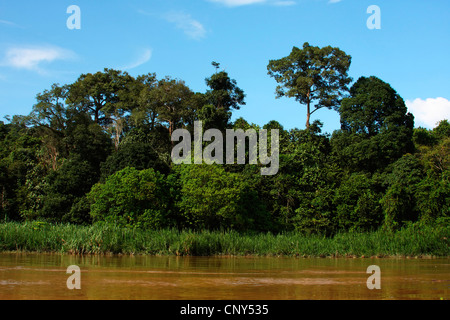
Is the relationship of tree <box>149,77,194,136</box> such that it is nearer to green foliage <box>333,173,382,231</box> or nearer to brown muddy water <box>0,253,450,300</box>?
green foliage <box>333,173,382,231</box>

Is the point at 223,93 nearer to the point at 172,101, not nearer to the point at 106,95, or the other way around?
the point at 172,101

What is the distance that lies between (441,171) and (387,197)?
5499mm

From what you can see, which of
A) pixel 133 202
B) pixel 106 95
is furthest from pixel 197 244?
pixel 106 95

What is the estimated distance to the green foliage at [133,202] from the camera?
2589 centimetres

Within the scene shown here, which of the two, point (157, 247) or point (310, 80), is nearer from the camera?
point (157, 247)

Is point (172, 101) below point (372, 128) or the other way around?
the other way around

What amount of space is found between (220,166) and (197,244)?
11.1m

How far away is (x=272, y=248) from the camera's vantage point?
2153cm

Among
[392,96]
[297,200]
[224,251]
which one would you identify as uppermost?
[392,96]

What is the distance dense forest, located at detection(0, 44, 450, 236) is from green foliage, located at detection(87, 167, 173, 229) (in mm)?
67

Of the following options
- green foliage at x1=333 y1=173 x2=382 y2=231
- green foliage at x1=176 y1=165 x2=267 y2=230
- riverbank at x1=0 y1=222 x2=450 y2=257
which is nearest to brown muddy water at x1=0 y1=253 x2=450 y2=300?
riverbank at x1=0 y1=222 x2=450 y2=257

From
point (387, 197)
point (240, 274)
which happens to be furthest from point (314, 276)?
point (387, 197)

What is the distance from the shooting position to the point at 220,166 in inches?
1228
